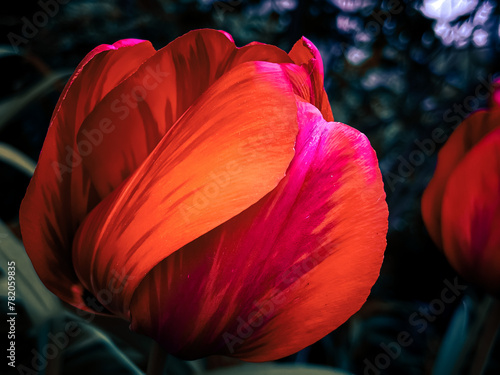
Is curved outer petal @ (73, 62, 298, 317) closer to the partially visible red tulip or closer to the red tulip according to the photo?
the red tulip

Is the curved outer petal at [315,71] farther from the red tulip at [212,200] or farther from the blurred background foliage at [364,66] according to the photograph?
the blurred background foliage at [364,66]

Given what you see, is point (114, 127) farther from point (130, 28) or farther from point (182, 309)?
point (130, 28)

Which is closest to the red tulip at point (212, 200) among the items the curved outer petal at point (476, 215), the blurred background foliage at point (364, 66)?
the curved outer petal at point (476, 215)

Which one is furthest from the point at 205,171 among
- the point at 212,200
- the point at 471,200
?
the point at 471,200

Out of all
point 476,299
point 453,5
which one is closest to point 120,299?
point 453,5

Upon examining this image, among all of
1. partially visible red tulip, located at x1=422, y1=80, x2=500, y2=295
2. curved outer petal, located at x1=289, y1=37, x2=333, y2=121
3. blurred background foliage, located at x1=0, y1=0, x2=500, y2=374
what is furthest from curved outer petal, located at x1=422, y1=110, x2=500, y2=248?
blurred background foliage, located at x1=0, y1=0, x2=500, y2=374

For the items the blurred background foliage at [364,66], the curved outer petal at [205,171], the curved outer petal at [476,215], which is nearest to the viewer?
the curved outer petal at [205,171]
